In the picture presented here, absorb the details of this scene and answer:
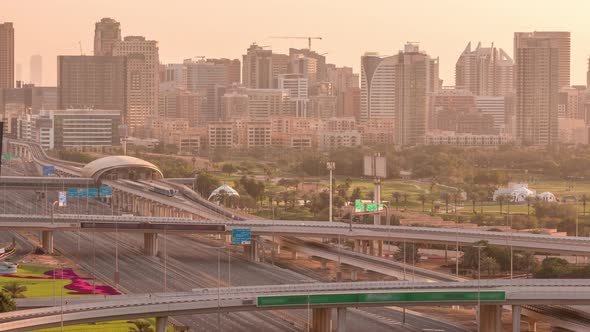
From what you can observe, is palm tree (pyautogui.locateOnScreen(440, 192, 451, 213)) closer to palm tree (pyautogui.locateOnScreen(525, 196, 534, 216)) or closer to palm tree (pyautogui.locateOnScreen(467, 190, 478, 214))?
palm tree (pyautogui.locateOnScreen(467, 190, 478, 214))

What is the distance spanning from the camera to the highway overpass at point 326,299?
108 feet

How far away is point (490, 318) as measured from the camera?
35281 mm

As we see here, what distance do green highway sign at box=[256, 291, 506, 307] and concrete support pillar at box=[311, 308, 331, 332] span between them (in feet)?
2.24

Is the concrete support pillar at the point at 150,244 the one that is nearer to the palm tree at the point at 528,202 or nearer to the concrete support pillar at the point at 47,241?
the concrete support pillar at the point at 47,241

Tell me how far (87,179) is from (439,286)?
45650 millimetres

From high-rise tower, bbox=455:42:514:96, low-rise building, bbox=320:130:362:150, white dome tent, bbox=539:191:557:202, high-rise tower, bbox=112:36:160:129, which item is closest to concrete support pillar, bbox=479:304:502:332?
white dome tent, bbox=539:191:557:202

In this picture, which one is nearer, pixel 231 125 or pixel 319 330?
pixel 319 330

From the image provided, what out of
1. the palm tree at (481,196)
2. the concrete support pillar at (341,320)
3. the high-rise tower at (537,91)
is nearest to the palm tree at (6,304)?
the concrete support pillar at (341,320)

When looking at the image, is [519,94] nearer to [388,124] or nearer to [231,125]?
[388,124]

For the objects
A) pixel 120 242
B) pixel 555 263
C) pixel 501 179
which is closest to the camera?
pixel 555 263

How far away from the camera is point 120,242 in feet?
184

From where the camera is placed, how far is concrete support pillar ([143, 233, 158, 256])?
2046 inches

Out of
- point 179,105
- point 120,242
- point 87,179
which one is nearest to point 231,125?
point 179,105

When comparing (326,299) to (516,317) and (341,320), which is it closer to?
(341,320)
